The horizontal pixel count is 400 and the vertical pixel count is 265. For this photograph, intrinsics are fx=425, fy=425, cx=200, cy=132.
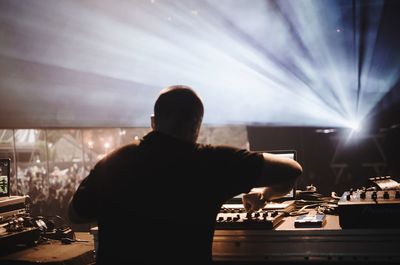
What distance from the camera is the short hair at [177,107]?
149 centimetres

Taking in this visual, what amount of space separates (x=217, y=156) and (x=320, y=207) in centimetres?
117

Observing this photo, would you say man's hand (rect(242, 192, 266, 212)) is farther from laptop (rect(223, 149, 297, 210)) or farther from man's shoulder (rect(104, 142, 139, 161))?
man's shoulder (rect(104, 142, 139, 161))

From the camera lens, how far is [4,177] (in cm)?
265

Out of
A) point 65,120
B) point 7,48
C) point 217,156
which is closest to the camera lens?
point 217,156

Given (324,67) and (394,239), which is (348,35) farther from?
(394,239)

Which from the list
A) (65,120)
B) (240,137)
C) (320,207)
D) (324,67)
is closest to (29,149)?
(240,137)

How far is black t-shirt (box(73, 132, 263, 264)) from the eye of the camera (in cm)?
142

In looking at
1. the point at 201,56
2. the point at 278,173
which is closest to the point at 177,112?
the point at 278,173

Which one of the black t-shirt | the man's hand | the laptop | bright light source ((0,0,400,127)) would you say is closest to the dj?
the black t-shirt

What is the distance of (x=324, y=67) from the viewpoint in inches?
193

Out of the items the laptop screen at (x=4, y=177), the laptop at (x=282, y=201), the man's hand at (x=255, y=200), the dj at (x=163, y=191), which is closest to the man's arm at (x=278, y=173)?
the dj at (x=163, y=191)

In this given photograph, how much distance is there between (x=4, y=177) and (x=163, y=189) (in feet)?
5.42

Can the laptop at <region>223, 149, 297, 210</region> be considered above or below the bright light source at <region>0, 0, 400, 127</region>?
below

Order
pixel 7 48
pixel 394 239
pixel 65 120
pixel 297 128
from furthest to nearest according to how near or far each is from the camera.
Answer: pixel 297 128 → pixel 65 120 → pixel 7 48 → pixel 394 239
